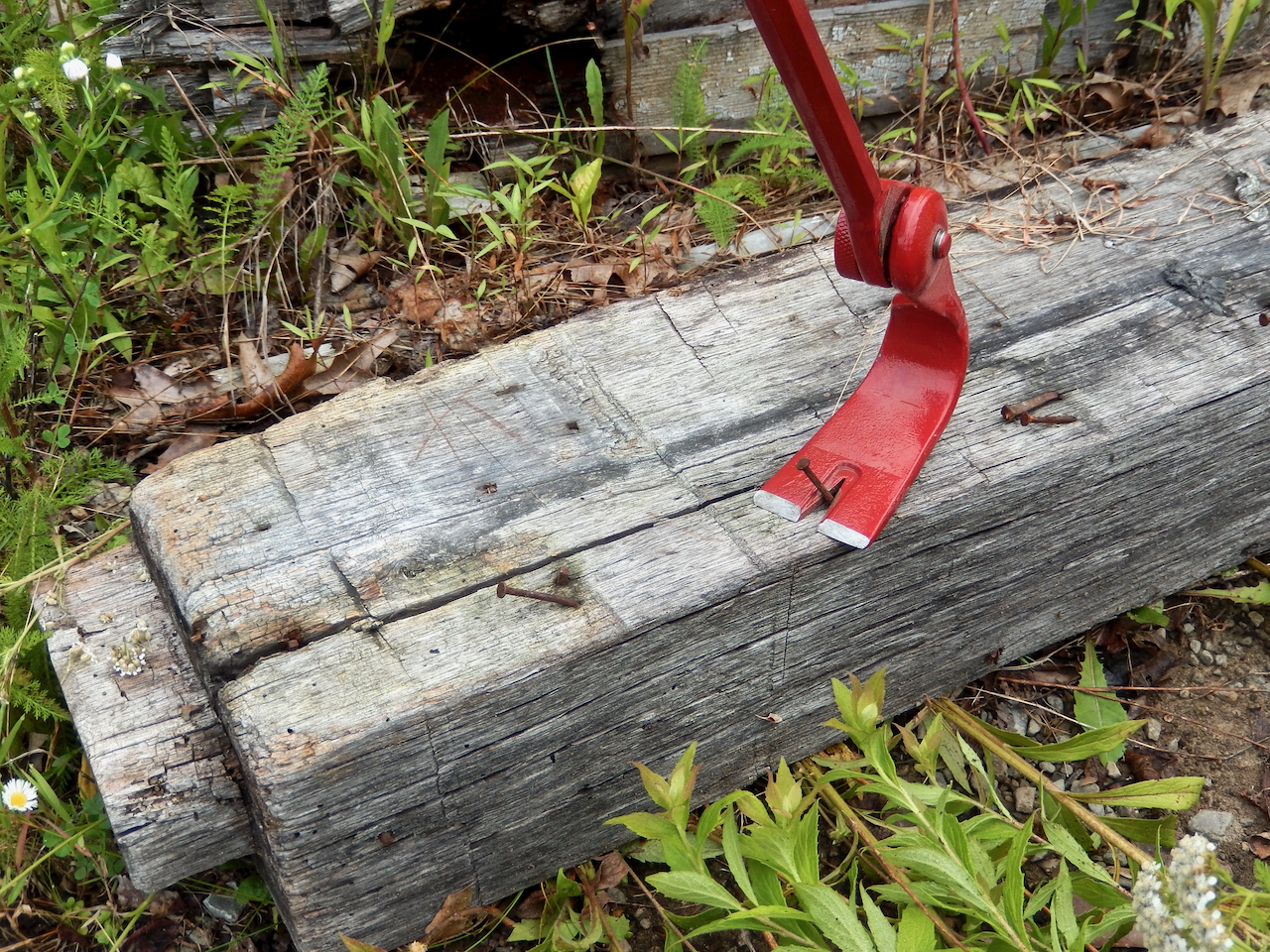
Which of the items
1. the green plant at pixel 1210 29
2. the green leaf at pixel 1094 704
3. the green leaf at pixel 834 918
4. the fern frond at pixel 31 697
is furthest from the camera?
the green plant at pixel 1210 29

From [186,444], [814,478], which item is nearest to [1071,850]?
[814,478]

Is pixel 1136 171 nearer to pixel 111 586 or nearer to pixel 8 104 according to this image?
pixel 111 586

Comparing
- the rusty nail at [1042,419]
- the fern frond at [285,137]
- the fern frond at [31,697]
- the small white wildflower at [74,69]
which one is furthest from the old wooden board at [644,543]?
the small white wildflower at [74,69]

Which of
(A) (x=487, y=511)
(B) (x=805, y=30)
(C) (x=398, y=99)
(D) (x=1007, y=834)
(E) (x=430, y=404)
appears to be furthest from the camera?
(C) (x=398, y=99)

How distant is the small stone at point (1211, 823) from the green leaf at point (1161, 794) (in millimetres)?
374

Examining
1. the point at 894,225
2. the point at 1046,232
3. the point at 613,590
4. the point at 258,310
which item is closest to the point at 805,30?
the point at 894,225

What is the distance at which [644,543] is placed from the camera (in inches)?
62.7

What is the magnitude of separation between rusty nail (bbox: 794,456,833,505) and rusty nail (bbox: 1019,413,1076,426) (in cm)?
41

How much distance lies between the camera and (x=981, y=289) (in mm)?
2018

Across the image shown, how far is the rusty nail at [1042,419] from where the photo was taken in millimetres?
1745

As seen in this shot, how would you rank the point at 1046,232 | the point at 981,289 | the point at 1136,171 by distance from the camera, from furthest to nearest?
the point at 1136,171
the point at 1046,232
the point at 981,289

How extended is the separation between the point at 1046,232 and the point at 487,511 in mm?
1366

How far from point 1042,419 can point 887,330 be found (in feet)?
1.02

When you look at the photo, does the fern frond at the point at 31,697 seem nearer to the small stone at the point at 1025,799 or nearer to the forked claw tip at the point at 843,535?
the forked claw tip at the point at 843,535
